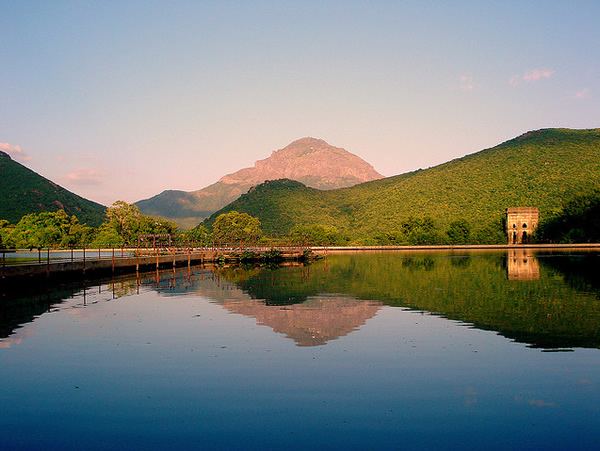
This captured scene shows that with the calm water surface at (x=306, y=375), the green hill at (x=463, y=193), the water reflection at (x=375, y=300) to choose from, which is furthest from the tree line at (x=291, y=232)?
the calm water surface at (x=306, y=375)

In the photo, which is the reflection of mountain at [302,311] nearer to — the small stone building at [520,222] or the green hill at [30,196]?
the small stone building at [520,222]

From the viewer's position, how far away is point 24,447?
899 centimetres

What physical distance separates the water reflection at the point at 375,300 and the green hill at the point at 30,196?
119m

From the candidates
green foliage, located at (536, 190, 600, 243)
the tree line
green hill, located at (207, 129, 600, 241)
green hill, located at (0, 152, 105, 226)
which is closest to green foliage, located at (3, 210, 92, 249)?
the tree line

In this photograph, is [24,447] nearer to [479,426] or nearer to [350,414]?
[350,414]

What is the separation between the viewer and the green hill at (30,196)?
149 metres

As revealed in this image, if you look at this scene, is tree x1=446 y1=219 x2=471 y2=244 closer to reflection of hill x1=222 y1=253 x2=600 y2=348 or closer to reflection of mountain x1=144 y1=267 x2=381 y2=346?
reflection of hill x1=222 y1=253 x2=600 y2=348

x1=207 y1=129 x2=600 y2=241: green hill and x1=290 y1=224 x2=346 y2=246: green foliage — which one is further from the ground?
x1=207 y1=129 x2=600 y2=241: green hill

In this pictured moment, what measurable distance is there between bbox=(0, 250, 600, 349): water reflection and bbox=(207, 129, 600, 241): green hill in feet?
301

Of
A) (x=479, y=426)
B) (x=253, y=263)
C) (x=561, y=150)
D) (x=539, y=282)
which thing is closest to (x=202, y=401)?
(x=479, y=426)

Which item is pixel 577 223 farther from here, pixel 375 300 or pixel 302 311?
pixel 302 311

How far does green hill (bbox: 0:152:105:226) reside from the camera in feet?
490

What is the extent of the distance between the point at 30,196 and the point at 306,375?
532 feet

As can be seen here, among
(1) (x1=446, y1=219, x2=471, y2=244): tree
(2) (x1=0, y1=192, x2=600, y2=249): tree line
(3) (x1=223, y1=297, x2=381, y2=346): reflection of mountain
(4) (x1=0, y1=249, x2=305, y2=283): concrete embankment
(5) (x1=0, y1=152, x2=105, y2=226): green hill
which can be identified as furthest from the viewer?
(5) (x1=0, y1=152, x2=105, y2=226): green hill
